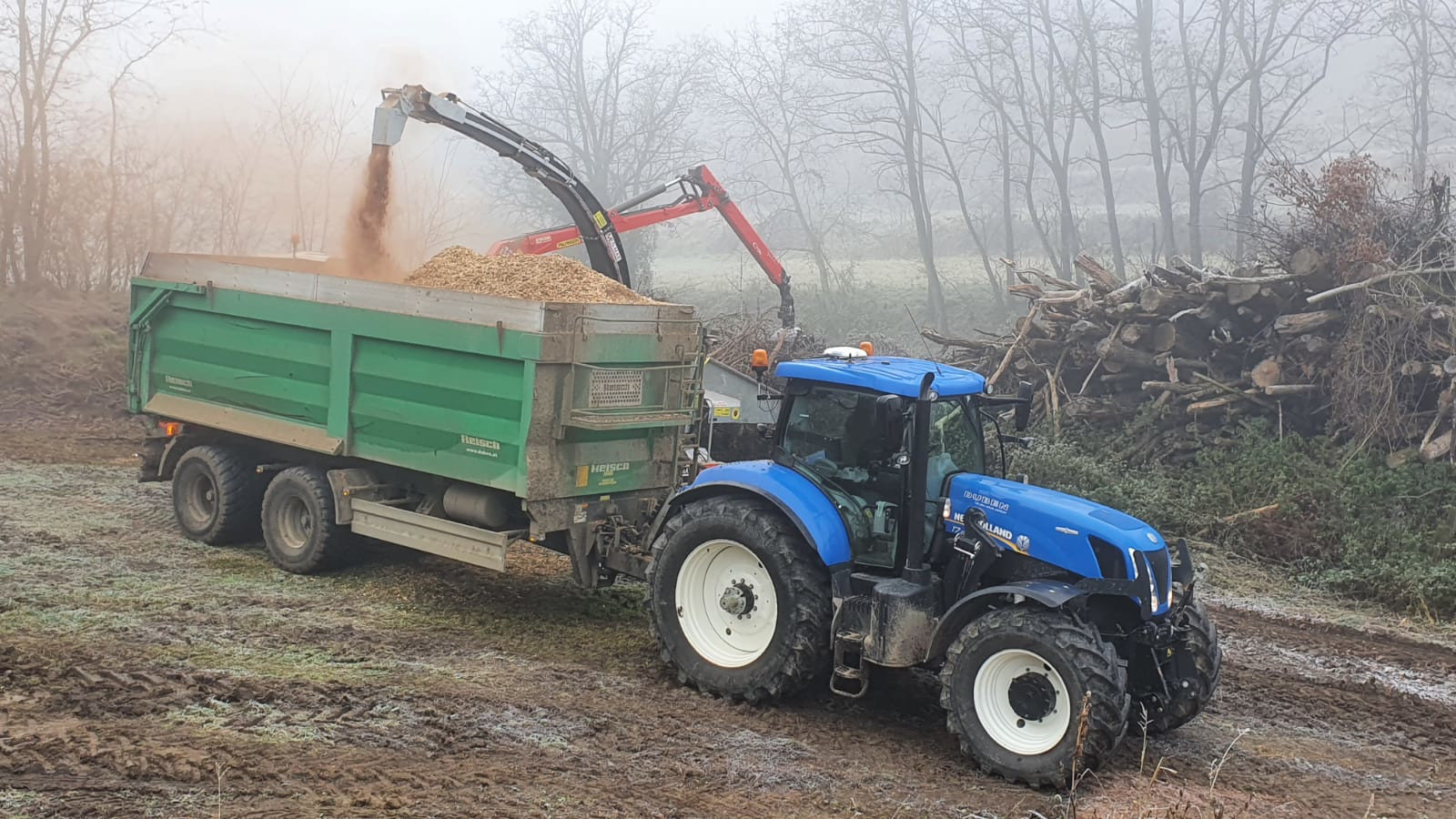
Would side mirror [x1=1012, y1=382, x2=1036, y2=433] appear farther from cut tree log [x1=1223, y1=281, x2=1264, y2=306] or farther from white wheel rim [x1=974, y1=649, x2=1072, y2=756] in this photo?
cut tree log [x1=1223, y1=281, x2=1264, y2=306]

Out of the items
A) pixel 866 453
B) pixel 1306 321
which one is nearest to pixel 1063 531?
pixel 866 453

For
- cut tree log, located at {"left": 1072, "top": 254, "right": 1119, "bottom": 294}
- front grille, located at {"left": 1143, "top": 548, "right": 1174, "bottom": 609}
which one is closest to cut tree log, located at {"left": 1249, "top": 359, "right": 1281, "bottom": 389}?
cut tree log, located at {"left": 1072, "top": 254, "right": 1119, "bottom": 294}

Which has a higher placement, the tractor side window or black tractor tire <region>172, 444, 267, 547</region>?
the tractor side window

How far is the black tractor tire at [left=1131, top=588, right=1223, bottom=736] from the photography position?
5.69 m

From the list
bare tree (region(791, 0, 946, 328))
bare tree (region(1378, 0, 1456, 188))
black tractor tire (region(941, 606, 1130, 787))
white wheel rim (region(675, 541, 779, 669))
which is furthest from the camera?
bare tree (region(791, 0, 946, 328))

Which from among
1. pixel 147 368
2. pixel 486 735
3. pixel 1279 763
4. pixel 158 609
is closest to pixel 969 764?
pixel 1279 763

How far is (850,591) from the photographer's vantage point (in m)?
5.94

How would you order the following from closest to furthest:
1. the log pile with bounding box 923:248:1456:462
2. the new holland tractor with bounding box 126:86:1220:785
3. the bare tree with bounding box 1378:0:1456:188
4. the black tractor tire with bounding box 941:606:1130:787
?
the black tractor tire with bounding box 941:606:1130:787 < the new holland tractor with bounding box 126:86:1220:785 < the log pile with bounding box 923:248:1456:462 < the bare tree with bounding box 1378:0:1456:188

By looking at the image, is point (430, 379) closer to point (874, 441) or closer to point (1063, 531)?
point (874, 441)

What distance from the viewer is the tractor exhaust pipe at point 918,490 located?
567cm

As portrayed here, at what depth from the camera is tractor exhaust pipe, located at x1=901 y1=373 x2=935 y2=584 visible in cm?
567

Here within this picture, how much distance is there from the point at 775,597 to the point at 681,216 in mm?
10022

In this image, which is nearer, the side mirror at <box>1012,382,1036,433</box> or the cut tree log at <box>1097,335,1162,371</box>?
the side mirror at <box>1012,382,1036,433</box>

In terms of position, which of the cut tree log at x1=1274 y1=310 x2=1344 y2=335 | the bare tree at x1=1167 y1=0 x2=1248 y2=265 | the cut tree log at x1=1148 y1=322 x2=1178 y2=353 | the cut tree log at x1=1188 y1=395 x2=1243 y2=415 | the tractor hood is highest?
the bare tree at x1=1167 y1=0 x2=1248 y2=265
